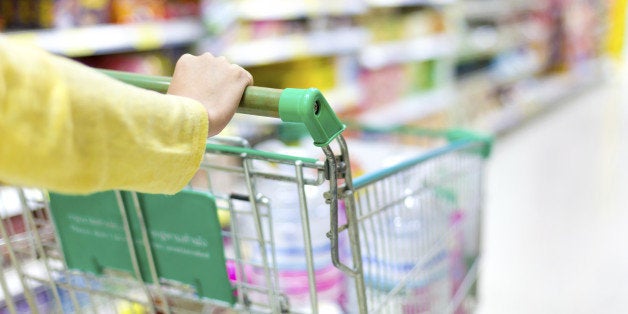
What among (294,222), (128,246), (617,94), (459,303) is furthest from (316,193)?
(617,94)

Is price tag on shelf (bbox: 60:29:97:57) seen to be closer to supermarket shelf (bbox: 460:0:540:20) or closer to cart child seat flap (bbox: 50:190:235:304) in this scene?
cart child seat flap (bbox: 50:190:235:304)

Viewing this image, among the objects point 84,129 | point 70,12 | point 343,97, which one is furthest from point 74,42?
point 343,97

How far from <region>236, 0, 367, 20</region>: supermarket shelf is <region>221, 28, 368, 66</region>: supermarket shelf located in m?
0.11

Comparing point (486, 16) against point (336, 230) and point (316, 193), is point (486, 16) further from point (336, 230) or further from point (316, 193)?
point (336, 230)

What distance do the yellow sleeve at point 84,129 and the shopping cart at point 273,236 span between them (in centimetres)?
14

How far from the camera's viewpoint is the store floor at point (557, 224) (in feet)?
7.26

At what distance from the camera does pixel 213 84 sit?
750mm

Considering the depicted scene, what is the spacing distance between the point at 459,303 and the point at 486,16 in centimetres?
418

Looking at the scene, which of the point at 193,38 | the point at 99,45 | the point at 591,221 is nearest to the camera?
the point at 99,45

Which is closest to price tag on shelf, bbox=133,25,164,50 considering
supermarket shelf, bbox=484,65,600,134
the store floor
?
the store floor

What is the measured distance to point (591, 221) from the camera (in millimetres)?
2904

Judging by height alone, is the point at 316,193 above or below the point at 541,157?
above

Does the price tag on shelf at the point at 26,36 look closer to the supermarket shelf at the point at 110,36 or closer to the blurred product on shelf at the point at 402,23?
the supermarket shelf at the point at 110,36

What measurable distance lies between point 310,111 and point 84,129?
0.27 metres
